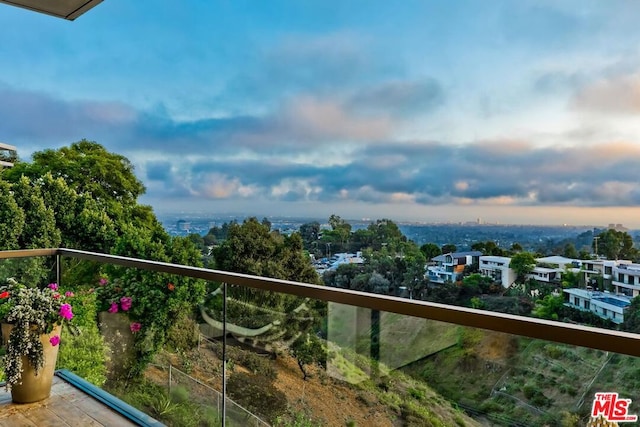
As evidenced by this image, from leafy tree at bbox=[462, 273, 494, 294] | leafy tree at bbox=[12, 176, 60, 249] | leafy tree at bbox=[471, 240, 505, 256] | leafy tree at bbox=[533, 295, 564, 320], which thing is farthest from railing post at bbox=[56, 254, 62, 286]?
leafy tree at bbox=[462, 273, 494, 294]

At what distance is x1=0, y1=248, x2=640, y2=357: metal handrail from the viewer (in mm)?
1190

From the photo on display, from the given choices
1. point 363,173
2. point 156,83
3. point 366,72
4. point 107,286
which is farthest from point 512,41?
point 107,286

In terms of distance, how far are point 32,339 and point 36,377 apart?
28 cm

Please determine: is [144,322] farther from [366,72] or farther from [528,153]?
[528,153]

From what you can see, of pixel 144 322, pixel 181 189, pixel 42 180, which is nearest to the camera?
pixel 144 322

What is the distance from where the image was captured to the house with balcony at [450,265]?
11.7 meters

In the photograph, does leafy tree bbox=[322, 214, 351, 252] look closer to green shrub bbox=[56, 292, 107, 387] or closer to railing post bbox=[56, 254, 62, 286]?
railing post bbox=[56, 254, 62, 286]

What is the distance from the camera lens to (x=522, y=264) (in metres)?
11.0

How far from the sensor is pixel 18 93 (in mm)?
11117

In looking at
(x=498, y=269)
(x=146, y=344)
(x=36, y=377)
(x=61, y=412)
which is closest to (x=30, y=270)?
(x=36, y=377)

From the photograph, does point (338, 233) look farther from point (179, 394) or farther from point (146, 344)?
point (179, 394)

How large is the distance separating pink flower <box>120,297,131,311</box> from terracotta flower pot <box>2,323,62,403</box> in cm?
42

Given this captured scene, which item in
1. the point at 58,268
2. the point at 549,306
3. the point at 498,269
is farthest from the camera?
the point at 498,269

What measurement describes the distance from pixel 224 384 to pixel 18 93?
1195 cm
